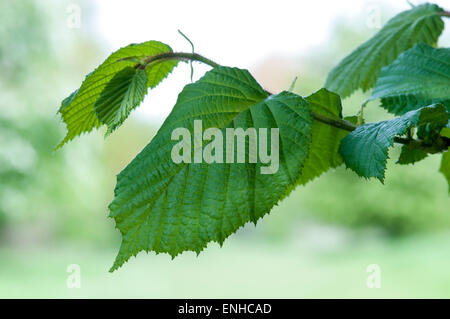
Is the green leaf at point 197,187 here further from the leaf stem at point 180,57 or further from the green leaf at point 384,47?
the green leaf at point 384,47

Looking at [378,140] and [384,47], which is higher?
[384,47]

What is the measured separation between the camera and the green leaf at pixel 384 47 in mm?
481

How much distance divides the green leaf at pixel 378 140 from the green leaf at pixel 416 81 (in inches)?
2.6

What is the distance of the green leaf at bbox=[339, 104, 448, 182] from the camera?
273 mm

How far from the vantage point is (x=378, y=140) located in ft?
0.94

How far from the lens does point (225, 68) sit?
11.4 inches

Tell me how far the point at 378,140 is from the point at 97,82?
0.56 ft

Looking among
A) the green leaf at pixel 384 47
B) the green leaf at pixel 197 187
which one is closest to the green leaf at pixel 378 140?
the green leaf at pixel 197 187

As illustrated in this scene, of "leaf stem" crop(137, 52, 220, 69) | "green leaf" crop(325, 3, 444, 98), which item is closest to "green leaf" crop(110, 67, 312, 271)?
"leaf stem" crop(137, 52, 220, 69)

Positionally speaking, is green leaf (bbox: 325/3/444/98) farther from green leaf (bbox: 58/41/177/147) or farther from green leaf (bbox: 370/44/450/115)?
green leaf (bbox: 58/41/177/147)

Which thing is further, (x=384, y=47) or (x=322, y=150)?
(x=384, y=47)

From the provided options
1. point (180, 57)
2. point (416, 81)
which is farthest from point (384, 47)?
point (180, 57)

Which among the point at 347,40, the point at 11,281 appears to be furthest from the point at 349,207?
the point at 11,281

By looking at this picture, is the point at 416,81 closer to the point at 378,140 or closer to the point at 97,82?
the point at 378,140
